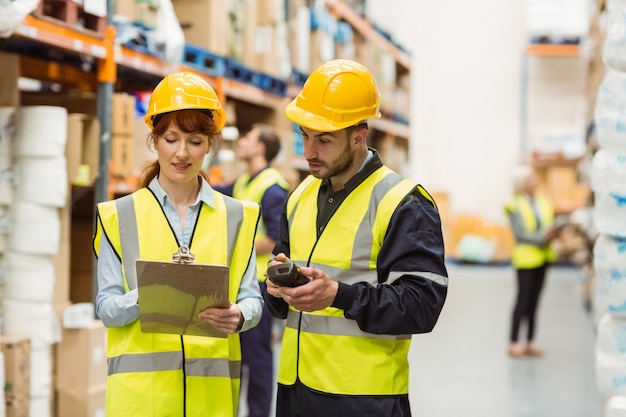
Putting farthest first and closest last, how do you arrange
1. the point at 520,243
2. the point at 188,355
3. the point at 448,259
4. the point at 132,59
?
the point at 448,259 < the point at 520,243 < the point at 132,59 < the point at 188,355

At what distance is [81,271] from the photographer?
17.9 ft

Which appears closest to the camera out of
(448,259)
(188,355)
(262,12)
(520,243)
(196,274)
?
(196,274)

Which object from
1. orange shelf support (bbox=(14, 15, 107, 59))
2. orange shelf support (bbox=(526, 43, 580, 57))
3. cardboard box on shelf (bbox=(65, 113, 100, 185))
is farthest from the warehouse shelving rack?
orange shelf support (bbox=(526, 43, 580, 57))

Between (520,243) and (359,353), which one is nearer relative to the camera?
(359,353)

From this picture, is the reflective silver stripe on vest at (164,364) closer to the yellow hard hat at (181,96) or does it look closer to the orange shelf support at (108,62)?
the yellow hard hat at (181,96)

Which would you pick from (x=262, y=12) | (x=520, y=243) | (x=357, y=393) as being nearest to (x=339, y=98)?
(x=357, y=393)

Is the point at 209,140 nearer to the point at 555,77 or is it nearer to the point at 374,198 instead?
the point at 374,198

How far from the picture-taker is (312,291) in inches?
89.7

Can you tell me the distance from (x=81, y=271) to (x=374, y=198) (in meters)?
3.45

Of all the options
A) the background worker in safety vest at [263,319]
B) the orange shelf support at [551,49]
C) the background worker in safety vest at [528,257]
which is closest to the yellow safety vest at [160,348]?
the background worker in safety vest at [263,319]

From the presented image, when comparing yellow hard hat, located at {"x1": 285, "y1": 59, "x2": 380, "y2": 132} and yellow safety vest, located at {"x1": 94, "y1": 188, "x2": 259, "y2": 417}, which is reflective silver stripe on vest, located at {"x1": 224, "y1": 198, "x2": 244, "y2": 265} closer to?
yellow safety vest, located at {"x1": 94, "y1": 188, "x2": 259, "y2": 417}

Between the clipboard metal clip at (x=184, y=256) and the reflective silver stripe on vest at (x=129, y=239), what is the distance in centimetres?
15

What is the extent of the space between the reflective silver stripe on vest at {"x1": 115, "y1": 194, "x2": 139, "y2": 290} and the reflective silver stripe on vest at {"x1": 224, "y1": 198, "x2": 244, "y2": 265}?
0.91ft

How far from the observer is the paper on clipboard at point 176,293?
7.06 ft
